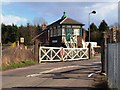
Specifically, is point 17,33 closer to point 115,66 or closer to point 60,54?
point 60,54

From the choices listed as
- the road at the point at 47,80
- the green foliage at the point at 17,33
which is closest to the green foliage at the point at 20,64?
the road at the point at 47,80

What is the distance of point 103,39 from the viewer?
18.0 metres

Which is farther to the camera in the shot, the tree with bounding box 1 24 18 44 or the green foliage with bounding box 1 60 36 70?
the tree with bounding box 1 24 18 44

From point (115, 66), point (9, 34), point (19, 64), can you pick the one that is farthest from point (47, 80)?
point (9, 34)

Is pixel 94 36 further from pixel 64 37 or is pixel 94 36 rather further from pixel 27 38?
pixel 64 37

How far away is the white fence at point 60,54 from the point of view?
33.0 m

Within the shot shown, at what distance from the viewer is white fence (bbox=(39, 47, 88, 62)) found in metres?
33.0

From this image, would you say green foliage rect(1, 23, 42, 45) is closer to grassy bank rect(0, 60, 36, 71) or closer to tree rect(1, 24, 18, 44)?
tree rect(1, 24, 18, 44)

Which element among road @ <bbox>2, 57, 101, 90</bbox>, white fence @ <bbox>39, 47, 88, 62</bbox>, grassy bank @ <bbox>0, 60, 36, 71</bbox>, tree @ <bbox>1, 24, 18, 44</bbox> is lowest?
road @ <bbox>2, 57, 101, 90</bbox>

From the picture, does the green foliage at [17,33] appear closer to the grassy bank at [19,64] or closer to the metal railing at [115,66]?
the grassy bank at [19,64]

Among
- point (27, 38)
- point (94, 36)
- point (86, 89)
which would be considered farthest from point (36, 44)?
point (94, 36)

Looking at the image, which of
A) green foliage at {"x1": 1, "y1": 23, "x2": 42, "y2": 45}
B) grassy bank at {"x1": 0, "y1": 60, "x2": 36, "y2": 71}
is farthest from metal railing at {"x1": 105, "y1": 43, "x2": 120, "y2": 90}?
green foliage at {"x1": 1, "y1": 23, "x2": 42, "y2": 45}

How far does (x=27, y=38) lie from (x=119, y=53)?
77.1 meters

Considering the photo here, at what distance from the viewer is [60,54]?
35469mm
